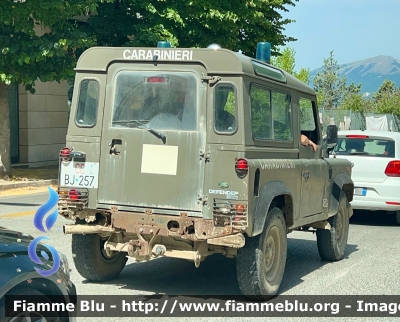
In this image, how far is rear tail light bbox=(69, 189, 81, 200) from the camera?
668 centimetres

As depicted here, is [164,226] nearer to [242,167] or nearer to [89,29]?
A: [242,167]

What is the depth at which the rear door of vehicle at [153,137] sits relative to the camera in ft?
21.2

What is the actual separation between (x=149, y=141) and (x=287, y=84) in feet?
6.16

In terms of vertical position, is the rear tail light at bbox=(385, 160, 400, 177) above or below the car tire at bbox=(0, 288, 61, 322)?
above

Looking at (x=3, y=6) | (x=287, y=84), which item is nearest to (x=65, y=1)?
(x=3, y=6)

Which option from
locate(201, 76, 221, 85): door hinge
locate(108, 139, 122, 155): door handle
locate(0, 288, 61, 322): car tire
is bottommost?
locate(0, 288, 61, 322): car tire

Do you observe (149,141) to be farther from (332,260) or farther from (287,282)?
(332,260)

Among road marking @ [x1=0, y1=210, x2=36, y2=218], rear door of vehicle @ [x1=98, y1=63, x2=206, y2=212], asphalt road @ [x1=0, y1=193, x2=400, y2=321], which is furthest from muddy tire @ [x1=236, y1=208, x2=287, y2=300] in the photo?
road marking @ [x1=0, y1=210, x2=36, y2=218]

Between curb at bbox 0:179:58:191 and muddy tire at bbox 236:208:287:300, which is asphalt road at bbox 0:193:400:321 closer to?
muddy tire at bbox 236:208:287:300

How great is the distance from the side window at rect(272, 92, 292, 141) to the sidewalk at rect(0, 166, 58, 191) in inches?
416

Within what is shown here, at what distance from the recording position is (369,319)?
6398 mm

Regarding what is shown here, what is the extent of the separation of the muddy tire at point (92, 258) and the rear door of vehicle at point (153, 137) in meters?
0.58

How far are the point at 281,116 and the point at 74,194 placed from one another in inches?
93.0

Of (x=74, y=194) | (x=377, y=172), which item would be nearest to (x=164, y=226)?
(x=74, y=194)
